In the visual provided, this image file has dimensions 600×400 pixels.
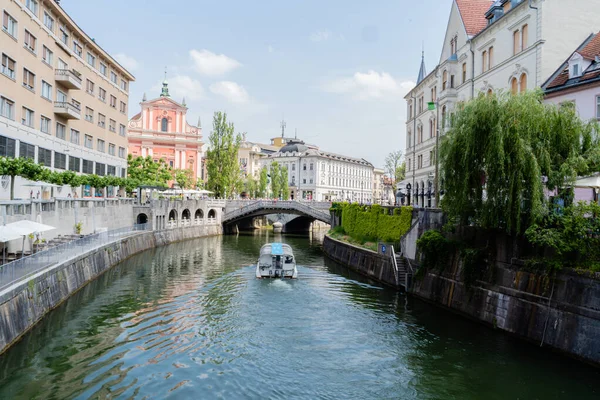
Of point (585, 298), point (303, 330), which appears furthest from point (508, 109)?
point (303, 330)

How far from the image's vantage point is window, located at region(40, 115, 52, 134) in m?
46.2

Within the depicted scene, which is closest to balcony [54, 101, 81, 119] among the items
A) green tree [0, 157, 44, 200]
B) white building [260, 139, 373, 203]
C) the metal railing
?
the metal railing

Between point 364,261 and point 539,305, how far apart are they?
68.4 ft

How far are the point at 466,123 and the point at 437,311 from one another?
1109cm

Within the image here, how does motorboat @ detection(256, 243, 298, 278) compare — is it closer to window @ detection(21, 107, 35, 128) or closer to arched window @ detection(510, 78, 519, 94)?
arched window @ detection(510, 78, 519, 94)

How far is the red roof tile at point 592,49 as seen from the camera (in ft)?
107

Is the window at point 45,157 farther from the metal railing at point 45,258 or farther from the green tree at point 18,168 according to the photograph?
the green tree at point 18,168

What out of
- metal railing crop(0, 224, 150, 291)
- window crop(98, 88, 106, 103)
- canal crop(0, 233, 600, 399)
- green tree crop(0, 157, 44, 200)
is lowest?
canal crop(0, 233, 600, 399)

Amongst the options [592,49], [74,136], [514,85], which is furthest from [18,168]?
[592,49]

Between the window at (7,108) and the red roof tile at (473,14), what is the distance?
4127cm

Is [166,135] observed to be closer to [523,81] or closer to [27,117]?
[27,117]

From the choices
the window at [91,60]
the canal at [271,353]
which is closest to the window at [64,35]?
the window at [91,60]

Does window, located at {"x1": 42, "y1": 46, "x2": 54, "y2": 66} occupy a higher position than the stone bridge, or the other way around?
window, located at {"x1": 42, "y1": 46, "x2": 54, "y2": 66}

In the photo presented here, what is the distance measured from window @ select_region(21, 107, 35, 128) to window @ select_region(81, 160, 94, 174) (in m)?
12.1
